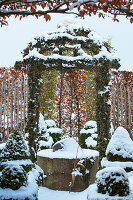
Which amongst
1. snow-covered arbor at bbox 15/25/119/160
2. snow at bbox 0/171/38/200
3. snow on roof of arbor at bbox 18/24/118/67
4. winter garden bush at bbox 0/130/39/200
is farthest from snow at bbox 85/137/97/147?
snow at bbox 0/171/38/200

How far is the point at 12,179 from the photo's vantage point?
3.95m

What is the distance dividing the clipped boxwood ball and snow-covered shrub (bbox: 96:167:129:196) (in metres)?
1.28

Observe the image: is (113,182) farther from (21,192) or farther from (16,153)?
(16,153)

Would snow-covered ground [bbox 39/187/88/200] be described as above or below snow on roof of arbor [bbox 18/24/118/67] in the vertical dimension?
below

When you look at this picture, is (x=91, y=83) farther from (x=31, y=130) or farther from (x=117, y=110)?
(x=31, y=130)

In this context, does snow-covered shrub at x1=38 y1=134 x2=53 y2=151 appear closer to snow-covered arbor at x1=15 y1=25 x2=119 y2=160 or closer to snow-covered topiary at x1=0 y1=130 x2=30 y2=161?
snow-covered arbor at x1=15 y1=25 x2=119 y2=160

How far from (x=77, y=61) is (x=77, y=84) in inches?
206

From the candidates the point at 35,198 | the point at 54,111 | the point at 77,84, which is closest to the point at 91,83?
the point at 77,84

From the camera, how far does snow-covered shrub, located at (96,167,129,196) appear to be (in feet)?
12.7

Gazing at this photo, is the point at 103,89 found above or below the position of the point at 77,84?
above

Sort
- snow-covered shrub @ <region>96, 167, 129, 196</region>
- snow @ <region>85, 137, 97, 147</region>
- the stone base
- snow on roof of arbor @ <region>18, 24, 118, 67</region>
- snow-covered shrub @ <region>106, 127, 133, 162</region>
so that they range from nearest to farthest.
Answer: snow-covered shrub @ <region>96, 167, 129, 196</region>, snow-covered shrub @ <region>106, 127, 133, 162</region>, the stone base, snow on roof of arbor @ <region>18, 24, 118, 67</region>, snow @ <region>85, 137, 97, 147</region>

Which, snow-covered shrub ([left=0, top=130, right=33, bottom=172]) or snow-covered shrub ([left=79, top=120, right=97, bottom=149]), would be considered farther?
snow-covered shrub ([left=79, top=120, right=97, bottom=149])

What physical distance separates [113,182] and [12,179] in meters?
1.62

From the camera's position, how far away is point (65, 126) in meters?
12.6
